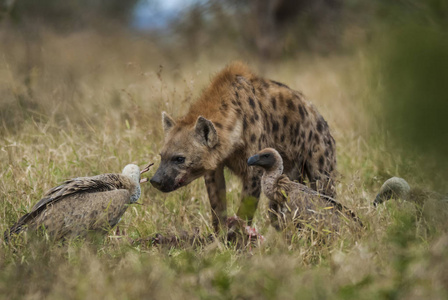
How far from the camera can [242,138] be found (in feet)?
15.6

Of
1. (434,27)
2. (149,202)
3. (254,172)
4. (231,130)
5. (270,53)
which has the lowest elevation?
(270,53)

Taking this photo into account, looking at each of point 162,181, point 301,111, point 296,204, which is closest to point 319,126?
point 301,111

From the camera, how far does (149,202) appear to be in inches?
211

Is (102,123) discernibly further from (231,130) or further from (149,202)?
(231,130)

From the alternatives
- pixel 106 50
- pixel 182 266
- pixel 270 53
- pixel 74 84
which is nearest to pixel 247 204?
pixel 182 266

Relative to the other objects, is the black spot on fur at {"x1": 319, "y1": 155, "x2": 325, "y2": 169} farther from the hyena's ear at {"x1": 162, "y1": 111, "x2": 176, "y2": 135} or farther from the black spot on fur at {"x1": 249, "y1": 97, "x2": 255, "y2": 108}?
the hyena's ear at {"x1": 162, "y1": 111, "x2": 176, "y2": 135}

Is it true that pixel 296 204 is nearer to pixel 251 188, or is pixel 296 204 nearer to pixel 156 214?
pixel 251 188

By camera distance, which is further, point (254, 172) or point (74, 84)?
point (74, 84)

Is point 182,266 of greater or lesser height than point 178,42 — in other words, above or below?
above

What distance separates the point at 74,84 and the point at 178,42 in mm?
10130

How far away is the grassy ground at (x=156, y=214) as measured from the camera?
2.81 meters

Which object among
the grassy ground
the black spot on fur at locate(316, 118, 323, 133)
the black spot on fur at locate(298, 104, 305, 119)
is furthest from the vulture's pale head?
the black spot on fur at locate(316, 118, 323, 133)

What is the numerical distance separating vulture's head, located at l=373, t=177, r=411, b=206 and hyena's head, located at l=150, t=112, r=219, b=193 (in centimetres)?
136

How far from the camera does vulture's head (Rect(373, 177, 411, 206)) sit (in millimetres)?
4484
